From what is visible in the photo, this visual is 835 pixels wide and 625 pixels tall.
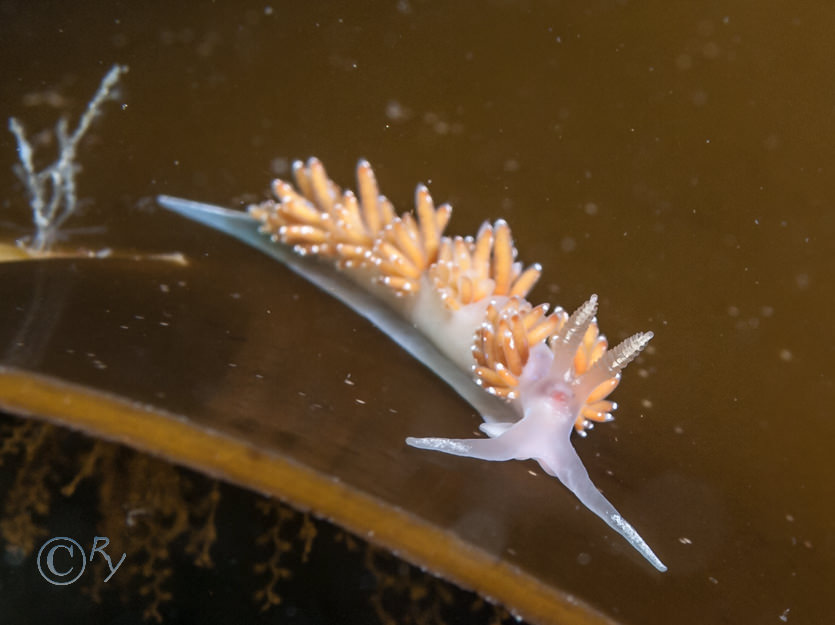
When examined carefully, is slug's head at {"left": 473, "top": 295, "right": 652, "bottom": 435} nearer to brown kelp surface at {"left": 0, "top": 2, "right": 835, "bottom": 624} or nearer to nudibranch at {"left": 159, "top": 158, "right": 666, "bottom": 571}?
nudibranch at {"left": 159, "top": 158, "right": 666, "bottom": 571}

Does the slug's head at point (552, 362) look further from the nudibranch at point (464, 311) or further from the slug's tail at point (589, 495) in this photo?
the slug's tail at point (589, 495)

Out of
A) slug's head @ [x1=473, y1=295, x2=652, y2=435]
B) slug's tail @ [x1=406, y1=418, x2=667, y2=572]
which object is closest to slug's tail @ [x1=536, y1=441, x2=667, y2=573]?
slug's tail @ [x1=406, y1=418, x2=667, y2=572]

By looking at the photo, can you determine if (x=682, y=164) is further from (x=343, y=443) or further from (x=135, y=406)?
(x=135, y=406)

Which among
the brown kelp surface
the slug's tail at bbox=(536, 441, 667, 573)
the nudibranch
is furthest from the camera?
the nudibranch

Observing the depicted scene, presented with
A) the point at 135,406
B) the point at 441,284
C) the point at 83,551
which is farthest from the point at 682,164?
the point at 83,551

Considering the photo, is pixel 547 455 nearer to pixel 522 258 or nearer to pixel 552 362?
pixel 552 362

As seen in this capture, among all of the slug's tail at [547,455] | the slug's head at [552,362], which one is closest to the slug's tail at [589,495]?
the slug's tail at [547,455]

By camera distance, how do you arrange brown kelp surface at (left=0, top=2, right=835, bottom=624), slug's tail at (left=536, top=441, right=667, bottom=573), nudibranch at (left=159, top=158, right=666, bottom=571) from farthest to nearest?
1. nudibranch at (left=159, top=158, right=666, bottom=571)
2. slug's tail at (left=536, top=441, right=667, bottom=573)
3. brown kelp surface at (left=0, top=2, right=835, bottom=624)
